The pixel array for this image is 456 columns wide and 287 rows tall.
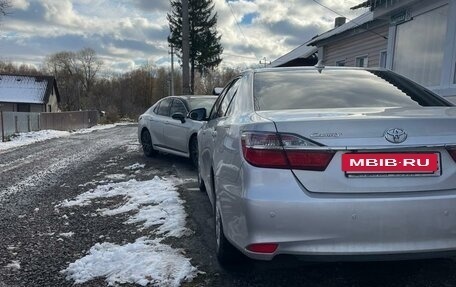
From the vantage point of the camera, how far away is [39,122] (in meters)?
21.9

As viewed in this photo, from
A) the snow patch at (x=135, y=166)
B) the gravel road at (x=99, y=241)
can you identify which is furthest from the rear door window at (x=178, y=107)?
the gravel road at (x=99, y=241)

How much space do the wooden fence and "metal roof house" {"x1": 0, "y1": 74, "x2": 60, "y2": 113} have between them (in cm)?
2606

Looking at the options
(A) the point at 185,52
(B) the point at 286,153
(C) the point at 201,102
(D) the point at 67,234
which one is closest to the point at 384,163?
(B) the point at 286,153

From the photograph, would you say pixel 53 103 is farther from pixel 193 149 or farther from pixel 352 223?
pixel 352 223

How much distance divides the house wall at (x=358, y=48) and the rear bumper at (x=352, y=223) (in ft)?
32.3

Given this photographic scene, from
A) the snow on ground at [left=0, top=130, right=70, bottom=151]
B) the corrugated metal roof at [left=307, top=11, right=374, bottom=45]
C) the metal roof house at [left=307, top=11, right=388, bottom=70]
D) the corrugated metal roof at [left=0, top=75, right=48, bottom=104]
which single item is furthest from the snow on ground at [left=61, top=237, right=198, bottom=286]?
the corrugated metal roof at [left=0, top=75, right=48, bottom=104]

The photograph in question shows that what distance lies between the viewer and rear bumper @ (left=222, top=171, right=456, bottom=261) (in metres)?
2.44

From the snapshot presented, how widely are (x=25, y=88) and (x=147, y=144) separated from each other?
169ft

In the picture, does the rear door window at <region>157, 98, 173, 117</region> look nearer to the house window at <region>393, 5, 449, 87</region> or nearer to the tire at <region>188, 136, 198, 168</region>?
the tire at <region>188, 136, 198, 168</region>

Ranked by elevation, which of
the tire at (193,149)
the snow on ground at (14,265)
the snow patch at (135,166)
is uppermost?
the tire at (193,149)

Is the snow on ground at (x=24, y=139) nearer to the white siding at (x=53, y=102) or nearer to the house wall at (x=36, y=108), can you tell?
the house wall at (x=36, y=108)

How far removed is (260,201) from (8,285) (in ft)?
7.14

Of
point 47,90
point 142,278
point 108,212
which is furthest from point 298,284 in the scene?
point 47,90

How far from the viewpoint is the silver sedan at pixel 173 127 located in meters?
8.06
